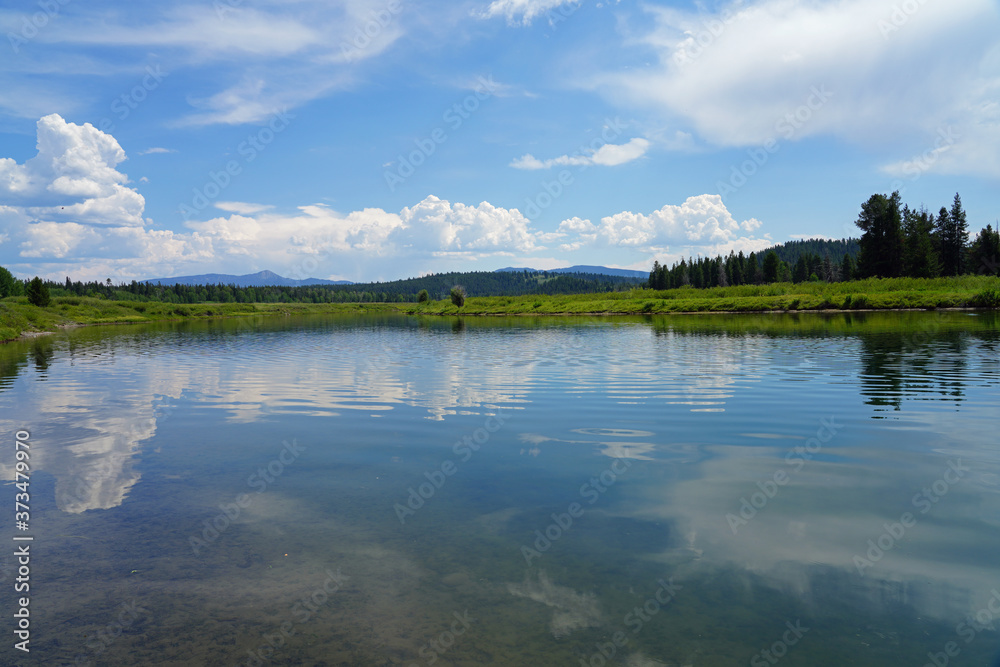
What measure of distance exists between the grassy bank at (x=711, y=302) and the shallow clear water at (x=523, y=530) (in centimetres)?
6875

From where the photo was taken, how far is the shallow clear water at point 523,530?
6.41 metres

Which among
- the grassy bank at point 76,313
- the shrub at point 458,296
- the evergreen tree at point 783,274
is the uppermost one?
the evergreen tree at point 783,274

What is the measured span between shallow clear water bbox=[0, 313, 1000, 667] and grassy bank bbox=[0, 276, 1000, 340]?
68753 mm

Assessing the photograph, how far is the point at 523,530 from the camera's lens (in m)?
9.27

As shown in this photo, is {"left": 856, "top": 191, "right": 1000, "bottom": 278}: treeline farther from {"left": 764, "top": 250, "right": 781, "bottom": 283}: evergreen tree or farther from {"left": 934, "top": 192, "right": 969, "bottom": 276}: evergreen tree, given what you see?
{"left": 764, "top": 250, "right": 781, "bottom": 283}: evergreen tree

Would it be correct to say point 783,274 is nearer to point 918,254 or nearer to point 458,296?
point 918,254

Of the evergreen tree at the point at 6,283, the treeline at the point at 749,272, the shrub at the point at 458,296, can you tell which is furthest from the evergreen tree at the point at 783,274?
the evergreen tree at the point at 6,283

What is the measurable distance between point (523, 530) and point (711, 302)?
100 metres

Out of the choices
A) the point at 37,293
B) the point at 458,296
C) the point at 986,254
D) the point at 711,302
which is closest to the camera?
the point at 711,302

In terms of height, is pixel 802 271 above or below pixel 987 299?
above

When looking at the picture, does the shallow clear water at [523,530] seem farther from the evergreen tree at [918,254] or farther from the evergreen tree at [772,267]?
the evergreen tree at [772,267]

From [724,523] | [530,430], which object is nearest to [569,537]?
[724,523]

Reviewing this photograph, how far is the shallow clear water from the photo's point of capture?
6.41m

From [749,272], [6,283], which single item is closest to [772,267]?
[749,272]
